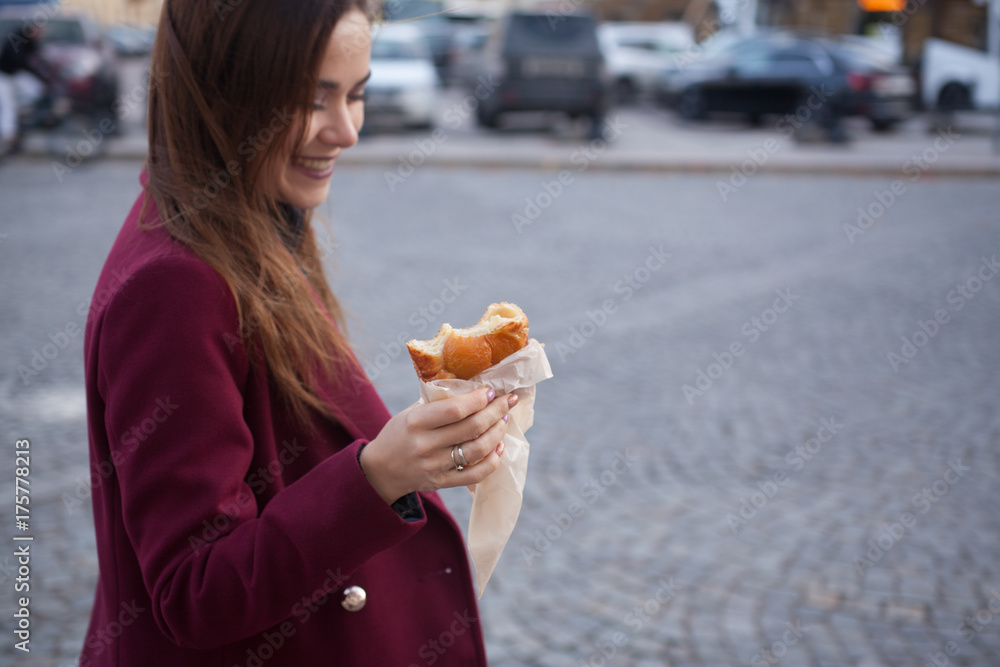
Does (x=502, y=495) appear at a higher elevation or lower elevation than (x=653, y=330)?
higher

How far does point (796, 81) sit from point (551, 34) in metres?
5.28

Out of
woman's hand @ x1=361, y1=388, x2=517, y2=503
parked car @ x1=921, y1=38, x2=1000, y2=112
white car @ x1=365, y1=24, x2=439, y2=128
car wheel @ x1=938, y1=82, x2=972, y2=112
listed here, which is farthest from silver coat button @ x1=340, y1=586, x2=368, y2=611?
car wheel @ x1=938, y1=82, x2=972, y2=112

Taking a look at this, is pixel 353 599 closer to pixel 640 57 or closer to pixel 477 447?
pixel 477 447

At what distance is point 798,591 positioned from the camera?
3340mm

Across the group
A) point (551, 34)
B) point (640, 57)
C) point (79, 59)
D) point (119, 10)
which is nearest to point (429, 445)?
point (79, 59)

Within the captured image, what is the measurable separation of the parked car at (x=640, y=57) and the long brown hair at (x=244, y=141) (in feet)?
76.1

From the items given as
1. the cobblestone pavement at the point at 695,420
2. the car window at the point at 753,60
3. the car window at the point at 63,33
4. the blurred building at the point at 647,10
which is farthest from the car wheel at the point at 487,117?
the blurred building at the point at 647,10

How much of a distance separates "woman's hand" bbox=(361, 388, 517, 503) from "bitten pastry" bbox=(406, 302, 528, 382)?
3.9 inches

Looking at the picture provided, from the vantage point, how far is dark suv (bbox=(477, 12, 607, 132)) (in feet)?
49.6

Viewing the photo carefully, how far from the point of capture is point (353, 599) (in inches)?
52.6

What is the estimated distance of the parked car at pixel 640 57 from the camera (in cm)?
2392

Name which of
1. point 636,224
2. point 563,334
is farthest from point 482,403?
point 636,224

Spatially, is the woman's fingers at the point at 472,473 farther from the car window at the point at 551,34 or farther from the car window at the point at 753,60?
the car window at the point at 753,60

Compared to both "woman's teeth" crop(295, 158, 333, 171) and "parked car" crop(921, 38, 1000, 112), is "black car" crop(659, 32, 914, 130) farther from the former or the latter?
"woman's teeth" crop(295, 158, 333, 171)
